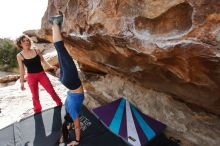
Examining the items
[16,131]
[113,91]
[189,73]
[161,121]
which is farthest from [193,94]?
[16,131]

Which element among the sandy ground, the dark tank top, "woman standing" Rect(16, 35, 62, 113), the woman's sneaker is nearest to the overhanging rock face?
the woman's sneaker

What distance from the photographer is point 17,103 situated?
8078 millimetres

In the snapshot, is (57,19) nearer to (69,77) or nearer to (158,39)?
(69,77)

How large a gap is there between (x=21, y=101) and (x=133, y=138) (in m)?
4.08

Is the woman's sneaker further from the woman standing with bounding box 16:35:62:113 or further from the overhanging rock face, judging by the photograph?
the woman standing with bounding box 16:35:62:113

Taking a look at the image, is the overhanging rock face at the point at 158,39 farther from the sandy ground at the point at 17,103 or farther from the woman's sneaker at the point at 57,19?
the sandy ground at the point at 17,103

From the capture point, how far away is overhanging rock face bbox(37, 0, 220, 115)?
321 centimetres

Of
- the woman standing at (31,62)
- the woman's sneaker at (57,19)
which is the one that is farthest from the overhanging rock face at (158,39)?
the woman standing at (31,62)

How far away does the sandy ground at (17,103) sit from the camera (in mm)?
7201

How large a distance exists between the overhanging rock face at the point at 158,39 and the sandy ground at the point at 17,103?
9.14 feet

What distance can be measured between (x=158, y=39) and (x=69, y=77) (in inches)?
71.8

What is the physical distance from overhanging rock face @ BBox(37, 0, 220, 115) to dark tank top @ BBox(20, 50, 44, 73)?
1.16m

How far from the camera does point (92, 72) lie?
662 centimetres

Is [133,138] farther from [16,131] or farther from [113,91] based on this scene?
Answer: [16,131]
